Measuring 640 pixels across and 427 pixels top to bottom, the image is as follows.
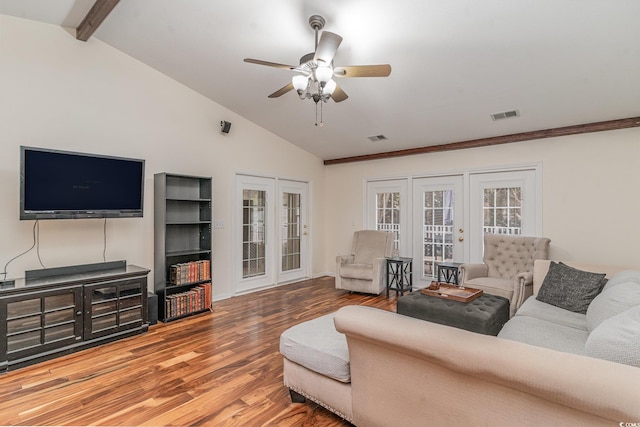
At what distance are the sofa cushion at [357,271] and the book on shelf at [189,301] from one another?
209 centimetres

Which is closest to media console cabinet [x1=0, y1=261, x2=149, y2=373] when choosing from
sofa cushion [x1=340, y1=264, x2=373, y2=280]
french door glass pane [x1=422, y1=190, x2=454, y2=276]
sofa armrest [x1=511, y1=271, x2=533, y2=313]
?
sofa cushion [x1=340, y1=264, x2=373, y2=280]

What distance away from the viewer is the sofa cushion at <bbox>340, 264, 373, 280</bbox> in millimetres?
4988

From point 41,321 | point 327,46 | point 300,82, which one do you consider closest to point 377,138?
point 300,82

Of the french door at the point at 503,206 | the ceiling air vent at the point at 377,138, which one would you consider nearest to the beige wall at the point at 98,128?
the ceiling air vent at the point at 377,138

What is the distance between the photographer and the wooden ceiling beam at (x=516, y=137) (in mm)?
3822

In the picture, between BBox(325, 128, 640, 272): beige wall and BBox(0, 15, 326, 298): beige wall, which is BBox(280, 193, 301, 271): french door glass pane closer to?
BBox(0, 15, 326, 298): beige wall

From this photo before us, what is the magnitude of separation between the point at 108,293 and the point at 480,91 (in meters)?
4.55

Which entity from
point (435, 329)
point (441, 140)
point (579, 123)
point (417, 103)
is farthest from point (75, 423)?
point (579, 123)

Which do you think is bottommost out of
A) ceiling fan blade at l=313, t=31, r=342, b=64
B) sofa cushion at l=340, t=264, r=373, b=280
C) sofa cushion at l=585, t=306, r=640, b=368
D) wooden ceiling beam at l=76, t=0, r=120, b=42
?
sofa cushion at l=340, t=264, r=373, b=280

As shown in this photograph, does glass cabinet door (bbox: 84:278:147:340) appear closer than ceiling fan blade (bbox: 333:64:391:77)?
No

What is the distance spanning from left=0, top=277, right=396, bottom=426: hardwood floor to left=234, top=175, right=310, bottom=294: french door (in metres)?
1.60

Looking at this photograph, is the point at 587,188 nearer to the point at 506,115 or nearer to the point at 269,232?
the point at 506,115

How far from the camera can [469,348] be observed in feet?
4.43

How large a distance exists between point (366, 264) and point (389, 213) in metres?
1.16
